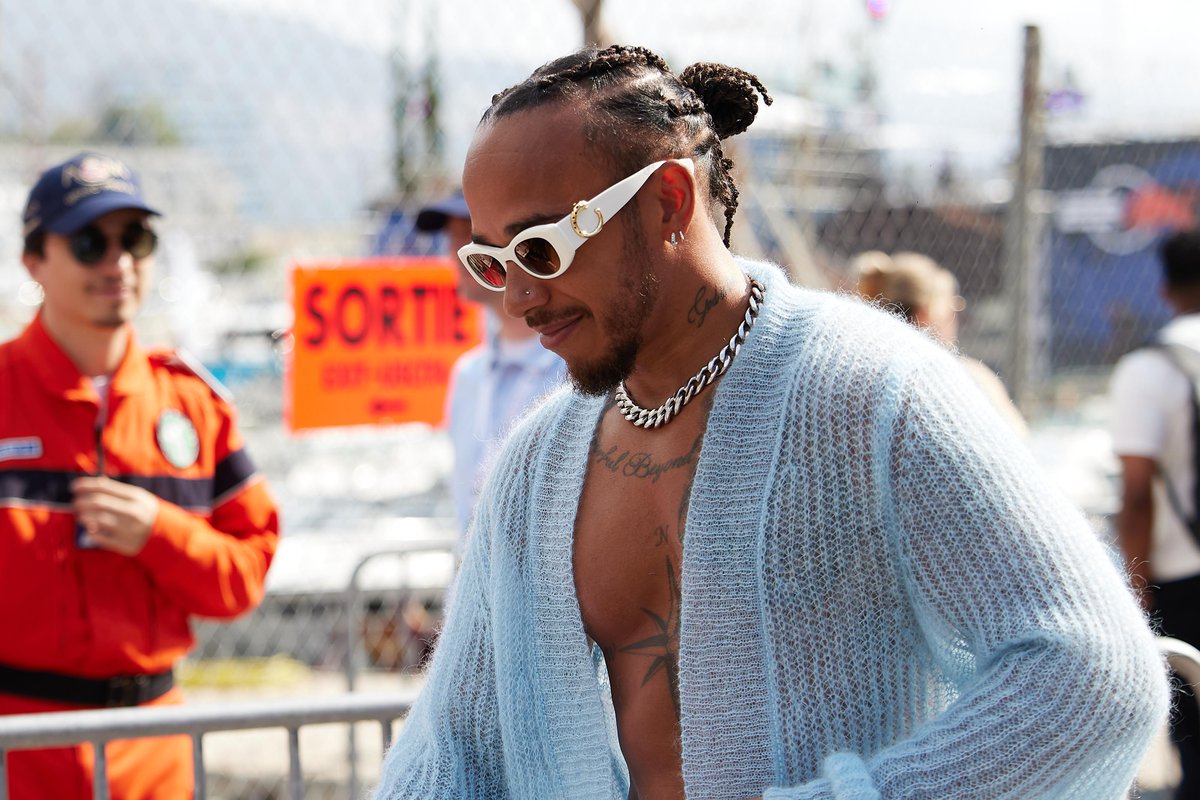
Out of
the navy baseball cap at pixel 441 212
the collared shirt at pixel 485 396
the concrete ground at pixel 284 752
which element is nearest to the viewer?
the collared shirt at pixel 485 396

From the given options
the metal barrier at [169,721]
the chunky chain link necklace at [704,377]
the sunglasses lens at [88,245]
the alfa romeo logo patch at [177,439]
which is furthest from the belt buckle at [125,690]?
the chunky chain link necklace at [704,377]

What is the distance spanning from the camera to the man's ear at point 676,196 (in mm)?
1554

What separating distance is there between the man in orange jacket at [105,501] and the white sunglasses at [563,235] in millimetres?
1767

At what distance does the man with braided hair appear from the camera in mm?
1324

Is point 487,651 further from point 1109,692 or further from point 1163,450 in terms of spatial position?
point 1163,450

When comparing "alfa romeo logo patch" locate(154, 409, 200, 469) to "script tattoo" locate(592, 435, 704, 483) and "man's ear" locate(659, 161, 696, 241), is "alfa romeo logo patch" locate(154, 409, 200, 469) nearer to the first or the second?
"script tattoo" locate(592, 435, 704, 483)

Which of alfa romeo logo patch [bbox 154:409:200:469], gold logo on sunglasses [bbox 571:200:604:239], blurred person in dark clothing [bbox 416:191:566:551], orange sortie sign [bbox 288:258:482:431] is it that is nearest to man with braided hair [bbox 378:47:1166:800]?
gold logo on sunglasses [bbox 571:200:604:239]

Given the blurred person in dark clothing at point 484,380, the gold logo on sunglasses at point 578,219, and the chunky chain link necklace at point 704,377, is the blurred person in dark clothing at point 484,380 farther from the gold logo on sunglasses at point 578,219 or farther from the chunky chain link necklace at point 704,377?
the gold logo on sunglasses at point 578,219

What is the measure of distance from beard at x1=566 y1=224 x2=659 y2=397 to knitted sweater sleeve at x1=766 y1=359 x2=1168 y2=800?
0.35 m

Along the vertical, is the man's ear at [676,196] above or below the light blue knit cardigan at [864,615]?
above

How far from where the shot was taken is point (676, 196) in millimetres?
1561

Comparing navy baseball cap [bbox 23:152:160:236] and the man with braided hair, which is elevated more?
navy baseball cap [bbox 23:152:160:236]

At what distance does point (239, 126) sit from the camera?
567 cm

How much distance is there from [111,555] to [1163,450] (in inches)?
126
